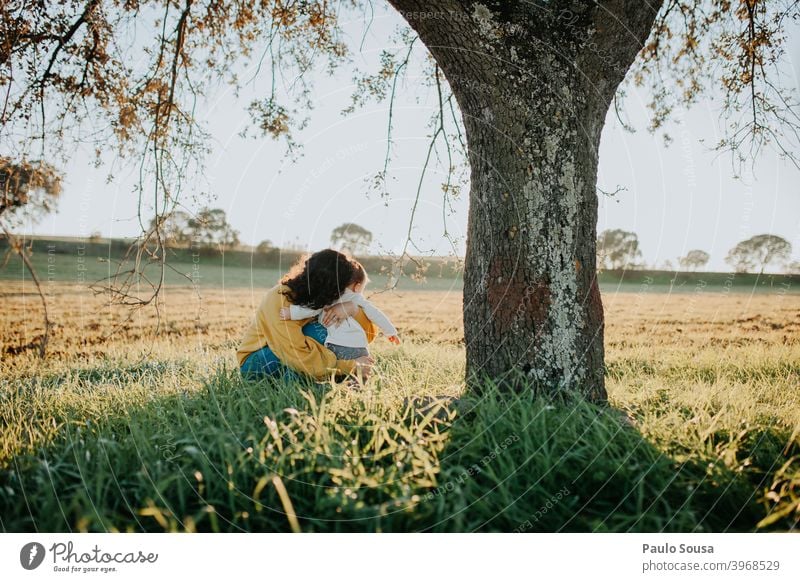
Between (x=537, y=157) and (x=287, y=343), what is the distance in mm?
2000

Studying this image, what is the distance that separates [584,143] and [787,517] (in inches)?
76.9

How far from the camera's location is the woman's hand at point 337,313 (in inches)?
138

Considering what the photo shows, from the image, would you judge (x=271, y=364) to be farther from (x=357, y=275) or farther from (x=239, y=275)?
(x=239, y=275)

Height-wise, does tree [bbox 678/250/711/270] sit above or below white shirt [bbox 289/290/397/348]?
above

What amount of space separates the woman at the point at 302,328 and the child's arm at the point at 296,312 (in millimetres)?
35

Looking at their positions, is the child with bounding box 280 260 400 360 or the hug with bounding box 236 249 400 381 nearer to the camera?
the hug with bounding box 236 249 400 381

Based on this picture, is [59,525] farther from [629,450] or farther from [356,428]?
[629,450]

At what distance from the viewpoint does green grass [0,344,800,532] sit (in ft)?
6.31

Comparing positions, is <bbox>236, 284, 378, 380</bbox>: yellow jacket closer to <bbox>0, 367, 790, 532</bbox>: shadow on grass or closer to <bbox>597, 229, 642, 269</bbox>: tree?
<bbox>0, 367, 790, 532</bbox>: shadow on grass

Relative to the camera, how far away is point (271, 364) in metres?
3.35

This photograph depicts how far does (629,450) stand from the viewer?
2.17 metres
